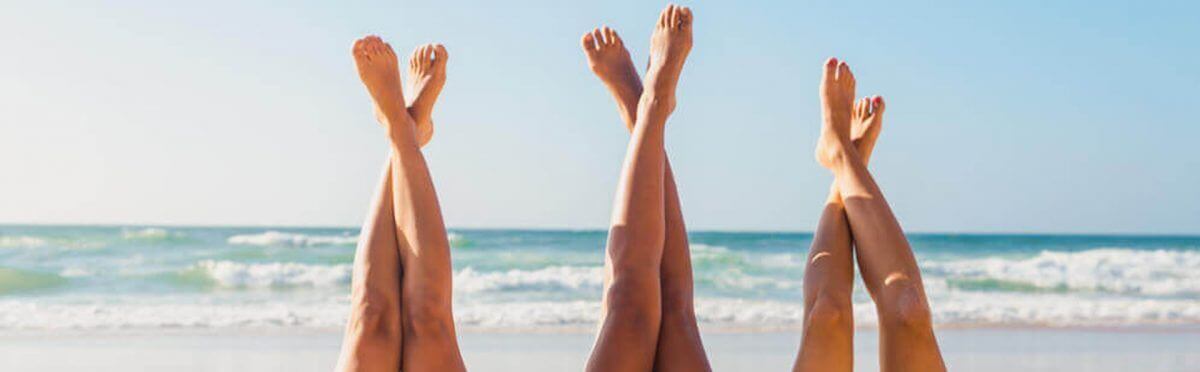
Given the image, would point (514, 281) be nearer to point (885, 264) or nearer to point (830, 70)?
point (830, 70)

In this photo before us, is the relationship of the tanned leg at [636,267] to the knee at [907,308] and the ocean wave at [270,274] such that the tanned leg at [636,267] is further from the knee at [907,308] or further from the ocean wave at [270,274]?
the ocean wave at [270,274]

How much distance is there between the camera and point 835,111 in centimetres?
241

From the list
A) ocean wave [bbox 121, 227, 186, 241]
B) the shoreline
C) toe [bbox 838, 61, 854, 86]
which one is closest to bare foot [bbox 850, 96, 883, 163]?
toe [bbox 838, 61, 854, 86]

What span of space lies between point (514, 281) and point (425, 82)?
729cm

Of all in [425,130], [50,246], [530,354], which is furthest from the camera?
[50,246]

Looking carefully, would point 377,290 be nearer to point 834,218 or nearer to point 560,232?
point 834,218

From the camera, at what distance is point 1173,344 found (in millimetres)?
5469

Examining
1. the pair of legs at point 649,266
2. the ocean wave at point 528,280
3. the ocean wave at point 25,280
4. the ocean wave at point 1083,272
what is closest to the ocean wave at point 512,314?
the ocean wave at point 528,280

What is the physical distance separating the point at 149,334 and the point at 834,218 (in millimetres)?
4390

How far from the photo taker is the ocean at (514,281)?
6918mm

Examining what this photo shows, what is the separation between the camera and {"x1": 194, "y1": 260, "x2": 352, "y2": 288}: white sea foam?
9.66m

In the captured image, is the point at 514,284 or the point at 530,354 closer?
the point at 530,354

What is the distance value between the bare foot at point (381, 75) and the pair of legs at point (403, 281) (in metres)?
0.04

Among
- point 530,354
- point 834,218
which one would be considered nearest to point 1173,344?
point 530,354
